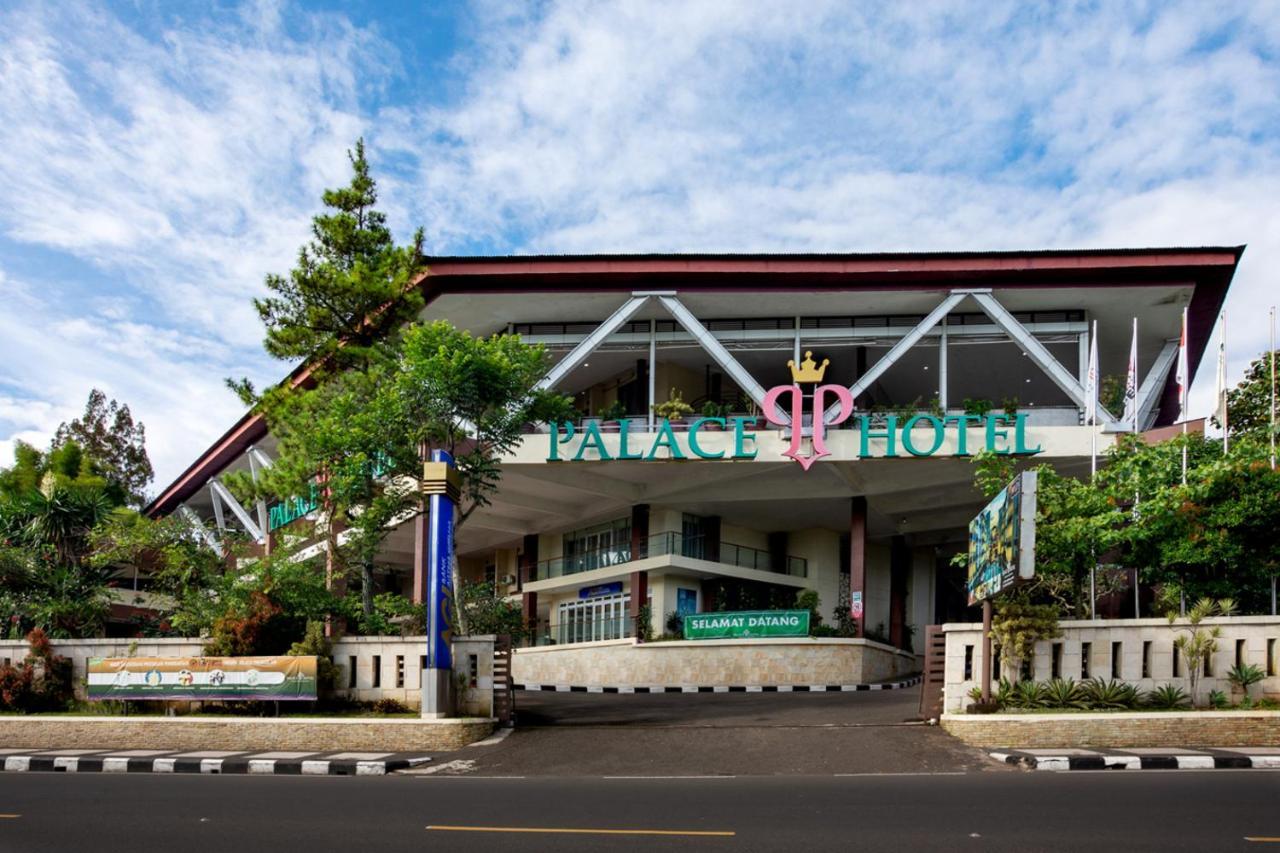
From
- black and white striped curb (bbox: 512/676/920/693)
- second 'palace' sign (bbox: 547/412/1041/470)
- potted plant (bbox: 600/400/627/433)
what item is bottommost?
black and white striped curb (bbox: 512/676/920/693)

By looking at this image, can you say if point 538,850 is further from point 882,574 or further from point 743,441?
point 882,574

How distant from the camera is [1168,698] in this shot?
48.6ft

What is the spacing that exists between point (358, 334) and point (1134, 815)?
18.3m

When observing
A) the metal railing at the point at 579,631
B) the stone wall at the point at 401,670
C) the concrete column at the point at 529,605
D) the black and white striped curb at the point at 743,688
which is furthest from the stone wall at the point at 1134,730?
the concrete column at the point at 529,605

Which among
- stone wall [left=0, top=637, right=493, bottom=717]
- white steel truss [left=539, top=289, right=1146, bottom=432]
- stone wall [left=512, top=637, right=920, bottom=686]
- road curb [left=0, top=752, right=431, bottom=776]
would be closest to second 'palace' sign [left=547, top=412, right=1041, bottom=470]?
white steel truss [left=539, top=289, right=1146, bottom=432]

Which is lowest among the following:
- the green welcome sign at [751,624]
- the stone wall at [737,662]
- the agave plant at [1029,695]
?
the stone wall at [737,662]

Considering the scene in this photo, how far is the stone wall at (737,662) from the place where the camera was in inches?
1131

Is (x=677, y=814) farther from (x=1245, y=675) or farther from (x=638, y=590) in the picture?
(x=638, y=590)

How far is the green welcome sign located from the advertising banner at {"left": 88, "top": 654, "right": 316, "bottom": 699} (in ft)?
46.6

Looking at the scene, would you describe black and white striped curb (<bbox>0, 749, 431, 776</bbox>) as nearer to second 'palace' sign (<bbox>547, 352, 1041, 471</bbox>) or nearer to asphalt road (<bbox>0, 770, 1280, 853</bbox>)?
asphalt road (<bbox>0, 770, 1280, 853</bbox>)

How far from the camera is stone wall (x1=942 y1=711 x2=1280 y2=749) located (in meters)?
13.7

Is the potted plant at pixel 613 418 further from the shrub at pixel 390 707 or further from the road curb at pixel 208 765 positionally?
the road curb at pixel 208 765

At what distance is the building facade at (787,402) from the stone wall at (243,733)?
8016mm

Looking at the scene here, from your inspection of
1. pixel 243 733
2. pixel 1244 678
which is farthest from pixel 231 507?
pixel 1244 678
